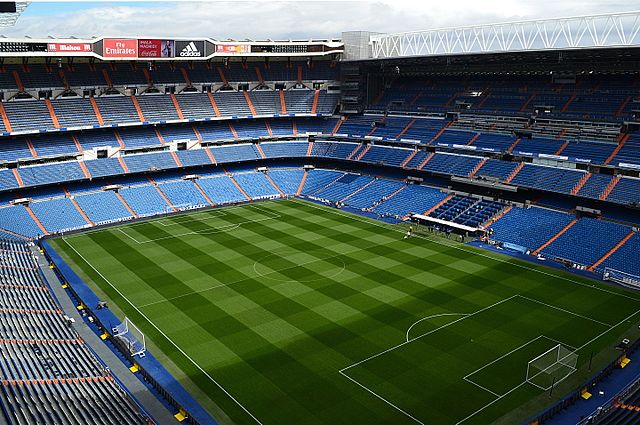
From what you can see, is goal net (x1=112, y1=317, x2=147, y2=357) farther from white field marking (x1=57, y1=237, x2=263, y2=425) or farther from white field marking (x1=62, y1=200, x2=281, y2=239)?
white field marking (x1=62, y1=200, x2=281, y2=239)

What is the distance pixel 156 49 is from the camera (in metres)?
62.2

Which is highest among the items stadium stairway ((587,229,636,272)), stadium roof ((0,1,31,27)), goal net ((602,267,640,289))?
stadium roof ((0,1,31,27))

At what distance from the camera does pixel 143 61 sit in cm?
6662

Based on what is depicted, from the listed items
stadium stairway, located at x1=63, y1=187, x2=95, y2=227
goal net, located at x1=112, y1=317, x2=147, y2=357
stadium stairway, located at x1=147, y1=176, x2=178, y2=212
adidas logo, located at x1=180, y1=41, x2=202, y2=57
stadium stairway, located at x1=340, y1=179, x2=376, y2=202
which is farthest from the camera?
adidas logo, located at x1=180, y1=41, x2=202, y2=57

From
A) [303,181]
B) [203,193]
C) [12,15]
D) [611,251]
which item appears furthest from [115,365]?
[303,181]

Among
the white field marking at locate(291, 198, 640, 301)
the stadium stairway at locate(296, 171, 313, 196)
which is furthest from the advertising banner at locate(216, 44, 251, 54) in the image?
the white field marking at locate(291, 198, 640, 301)

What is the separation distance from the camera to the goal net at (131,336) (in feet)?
94.2

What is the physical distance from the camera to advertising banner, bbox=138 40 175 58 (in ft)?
201

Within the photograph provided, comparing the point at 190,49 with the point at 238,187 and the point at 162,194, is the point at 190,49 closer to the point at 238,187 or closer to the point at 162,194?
the point at 238,187

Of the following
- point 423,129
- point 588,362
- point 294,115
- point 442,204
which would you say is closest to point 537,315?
point 588,362

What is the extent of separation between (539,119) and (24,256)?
51844 millimetres

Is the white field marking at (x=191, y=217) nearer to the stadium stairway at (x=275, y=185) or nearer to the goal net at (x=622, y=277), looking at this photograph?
the stadium stairway at (x=275, y=185)

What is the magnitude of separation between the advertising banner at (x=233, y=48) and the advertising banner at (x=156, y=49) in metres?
6.21

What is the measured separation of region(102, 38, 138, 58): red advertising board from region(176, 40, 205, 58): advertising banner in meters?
5.14
